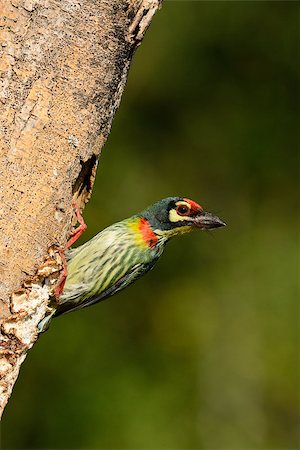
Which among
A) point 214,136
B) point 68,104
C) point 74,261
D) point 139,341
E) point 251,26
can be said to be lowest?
point 139,341

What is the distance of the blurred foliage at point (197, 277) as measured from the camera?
6977mm

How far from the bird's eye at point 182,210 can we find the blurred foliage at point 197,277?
10.1 ft

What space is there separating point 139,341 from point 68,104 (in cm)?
458

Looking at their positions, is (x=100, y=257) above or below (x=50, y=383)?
above

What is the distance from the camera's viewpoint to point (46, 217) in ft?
10.2

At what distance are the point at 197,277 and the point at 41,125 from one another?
208 inches

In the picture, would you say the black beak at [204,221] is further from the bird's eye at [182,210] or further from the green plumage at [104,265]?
the green plumage at [104,265]

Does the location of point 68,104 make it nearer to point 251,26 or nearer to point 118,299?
point 118,299

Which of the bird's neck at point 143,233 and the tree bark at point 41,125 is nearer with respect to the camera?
the tree bark at point 41,125

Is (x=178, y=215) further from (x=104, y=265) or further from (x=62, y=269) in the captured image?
(x=62, y=269)

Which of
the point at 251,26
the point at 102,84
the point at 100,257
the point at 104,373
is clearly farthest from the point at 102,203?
the point at 102,84

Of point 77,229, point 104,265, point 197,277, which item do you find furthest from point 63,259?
point 197,277

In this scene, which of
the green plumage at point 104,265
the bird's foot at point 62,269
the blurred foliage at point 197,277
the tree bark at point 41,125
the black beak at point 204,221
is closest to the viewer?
the tree bark at point 41,125

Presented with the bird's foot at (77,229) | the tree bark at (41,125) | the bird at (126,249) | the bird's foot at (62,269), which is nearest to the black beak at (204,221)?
the bird at (126,249)
